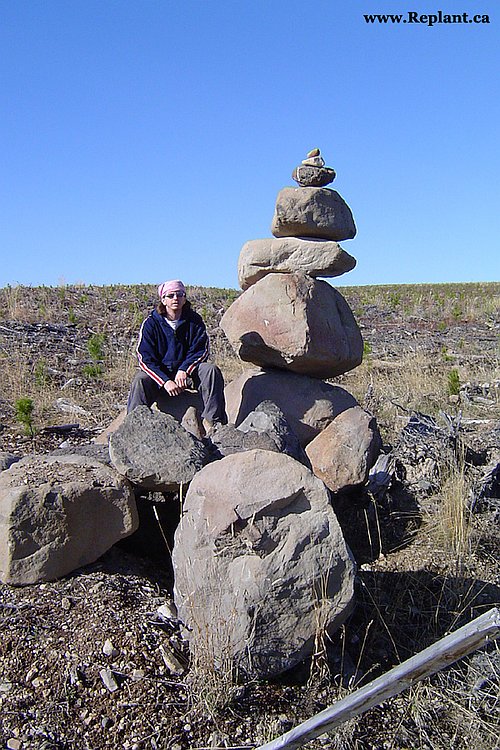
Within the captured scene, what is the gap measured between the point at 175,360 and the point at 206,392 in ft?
1.65

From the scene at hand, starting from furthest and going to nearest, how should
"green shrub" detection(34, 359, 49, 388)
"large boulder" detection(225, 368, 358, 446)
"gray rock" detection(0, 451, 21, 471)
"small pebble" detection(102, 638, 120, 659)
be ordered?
1. "green shrub" detection(34, 359, 49, 388)
2. "large boulder" detection(225, 368, 358, 446)
3. "gray rock" detection(0, 451, 21, 471)
4. "small pebble" detection(102, 638, 120, 659)

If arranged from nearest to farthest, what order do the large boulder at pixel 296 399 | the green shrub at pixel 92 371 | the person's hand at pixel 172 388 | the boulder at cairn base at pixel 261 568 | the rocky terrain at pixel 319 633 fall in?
the rocky terrain at pixel 319 633 → the boulder at cairn base at pixel 261 568 → the person's hand at pixel 172 388 → the large boulder at pixel 296 399 → the green shrub at pixel 92 371

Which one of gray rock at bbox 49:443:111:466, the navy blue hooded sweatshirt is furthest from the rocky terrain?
the navy blue hooded sweatshirt

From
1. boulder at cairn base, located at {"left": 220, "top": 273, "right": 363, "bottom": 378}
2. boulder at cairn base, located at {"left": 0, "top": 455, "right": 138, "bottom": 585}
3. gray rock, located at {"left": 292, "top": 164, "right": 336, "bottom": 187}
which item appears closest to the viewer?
boulder at cairn base, located at {"left": 0, "top": 455, "right": 138, "bottom": 585}

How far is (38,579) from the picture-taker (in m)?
4.17

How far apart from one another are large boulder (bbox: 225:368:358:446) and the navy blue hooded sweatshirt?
597mm

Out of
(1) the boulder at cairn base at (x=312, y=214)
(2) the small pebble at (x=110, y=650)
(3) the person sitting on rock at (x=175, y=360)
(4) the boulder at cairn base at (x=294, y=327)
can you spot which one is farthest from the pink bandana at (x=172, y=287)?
(2) the small pebble at (x=110, y=650)

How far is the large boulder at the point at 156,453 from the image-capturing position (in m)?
4.45

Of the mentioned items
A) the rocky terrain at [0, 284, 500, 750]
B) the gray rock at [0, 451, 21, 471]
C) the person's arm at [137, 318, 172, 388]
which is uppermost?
the person's arm at [137, 318, 172, 388]

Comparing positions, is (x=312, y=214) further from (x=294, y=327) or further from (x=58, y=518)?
(x=58, y=518)

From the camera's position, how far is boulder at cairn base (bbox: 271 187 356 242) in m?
6.35

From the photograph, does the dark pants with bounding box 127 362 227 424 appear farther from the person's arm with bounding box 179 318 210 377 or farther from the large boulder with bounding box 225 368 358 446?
the large boulder with bounding box 225 368 358 446

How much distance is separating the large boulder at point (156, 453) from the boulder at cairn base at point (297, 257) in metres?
2.46

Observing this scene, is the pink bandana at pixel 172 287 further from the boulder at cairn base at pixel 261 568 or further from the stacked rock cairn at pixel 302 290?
the boulder at cairn base at pixel 261 568
